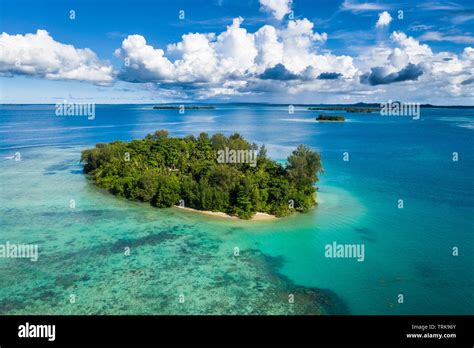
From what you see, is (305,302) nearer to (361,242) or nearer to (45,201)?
(361,242)

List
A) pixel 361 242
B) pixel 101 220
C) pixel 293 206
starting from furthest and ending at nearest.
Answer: pixel 293 206 → pixel 101 220 → pixel 361 242

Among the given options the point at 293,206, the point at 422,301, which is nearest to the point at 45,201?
the point at 293,206
